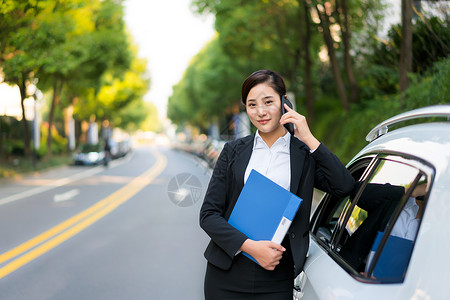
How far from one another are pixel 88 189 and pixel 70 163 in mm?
17141

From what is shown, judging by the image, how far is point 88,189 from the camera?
16359 mm

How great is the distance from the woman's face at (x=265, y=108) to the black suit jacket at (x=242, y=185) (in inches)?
4.4

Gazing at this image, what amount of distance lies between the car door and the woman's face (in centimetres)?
50

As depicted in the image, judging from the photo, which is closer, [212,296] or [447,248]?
[447,248]

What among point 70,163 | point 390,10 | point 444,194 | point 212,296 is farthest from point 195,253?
point 70,163

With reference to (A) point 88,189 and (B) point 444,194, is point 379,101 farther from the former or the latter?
(B) point 444,194

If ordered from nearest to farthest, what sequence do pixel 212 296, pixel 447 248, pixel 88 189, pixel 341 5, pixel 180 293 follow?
pixel 447 248, pixel 212 296, pixel 180 293, pixel 341 5, pixel 88 189

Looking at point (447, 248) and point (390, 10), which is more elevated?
point (390, 10)

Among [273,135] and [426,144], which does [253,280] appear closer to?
[273,135]

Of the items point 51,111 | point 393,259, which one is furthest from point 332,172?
point 51,111

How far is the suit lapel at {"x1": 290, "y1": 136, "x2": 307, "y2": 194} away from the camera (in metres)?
2.22

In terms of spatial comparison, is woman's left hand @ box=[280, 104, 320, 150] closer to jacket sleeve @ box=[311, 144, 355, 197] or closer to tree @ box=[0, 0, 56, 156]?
jacket sleeve @ box=[311, 144, 355, 197]

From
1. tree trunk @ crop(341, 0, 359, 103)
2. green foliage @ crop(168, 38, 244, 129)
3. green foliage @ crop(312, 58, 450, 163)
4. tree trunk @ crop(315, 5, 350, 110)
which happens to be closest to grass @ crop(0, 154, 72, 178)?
green foliage @ crop(168, 38, 244, 129)

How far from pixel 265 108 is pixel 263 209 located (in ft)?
1.63
